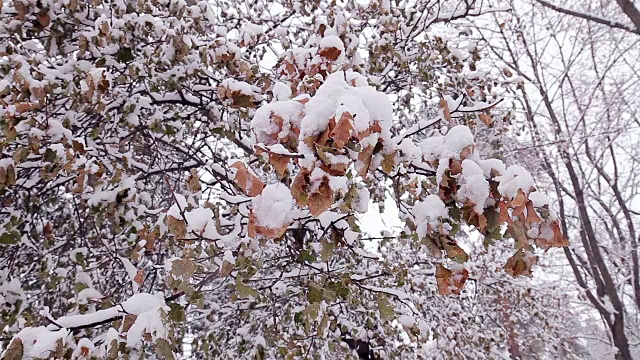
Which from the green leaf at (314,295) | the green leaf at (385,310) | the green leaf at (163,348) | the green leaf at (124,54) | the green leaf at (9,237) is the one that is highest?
the green leaf at (124,54)

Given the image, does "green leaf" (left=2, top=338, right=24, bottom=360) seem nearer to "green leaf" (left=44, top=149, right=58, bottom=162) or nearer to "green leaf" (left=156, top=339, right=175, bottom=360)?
"green leaf" (left=156, top=339, right=175, bottom=360)

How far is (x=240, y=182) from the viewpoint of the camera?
4.25 feet

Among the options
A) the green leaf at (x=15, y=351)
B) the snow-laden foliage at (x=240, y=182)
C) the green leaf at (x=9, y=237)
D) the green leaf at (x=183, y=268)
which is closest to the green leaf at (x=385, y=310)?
the snow-laden foliage at (x=240, y=182)

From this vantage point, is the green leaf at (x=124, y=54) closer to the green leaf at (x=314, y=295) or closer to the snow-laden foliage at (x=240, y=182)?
the snow-laden foliage at (x=240, y=182)

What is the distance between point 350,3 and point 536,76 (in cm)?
480

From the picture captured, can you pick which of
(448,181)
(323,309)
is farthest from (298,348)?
(448,181)

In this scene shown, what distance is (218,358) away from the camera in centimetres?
364

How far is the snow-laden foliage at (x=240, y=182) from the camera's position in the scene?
130cm

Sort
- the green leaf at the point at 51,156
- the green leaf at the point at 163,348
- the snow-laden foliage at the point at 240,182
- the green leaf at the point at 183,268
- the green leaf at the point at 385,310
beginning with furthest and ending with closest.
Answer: the green leaf at the point at 51,156
the green leaf at the point at 385,310
the green leaf at the point at 183,268
the green leaf at the point at 163,348
the snow-laden foliage at the point at 240,182

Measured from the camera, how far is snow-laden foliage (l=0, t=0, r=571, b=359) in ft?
4.27

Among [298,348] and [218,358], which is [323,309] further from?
[218,358]

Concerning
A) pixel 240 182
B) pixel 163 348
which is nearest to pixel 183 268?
pixel 163 348

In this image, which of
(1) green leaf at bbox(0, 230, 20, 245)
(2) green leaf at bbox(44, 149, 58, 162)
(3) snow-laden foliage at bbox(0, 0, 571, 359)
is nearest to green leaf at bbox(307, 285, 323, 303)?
(3) snow-laden foliage at bbox(0, 0, 571, 359)

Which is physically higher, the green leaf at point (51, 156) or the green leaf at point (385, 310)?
the green leaf at point (385, 310)
